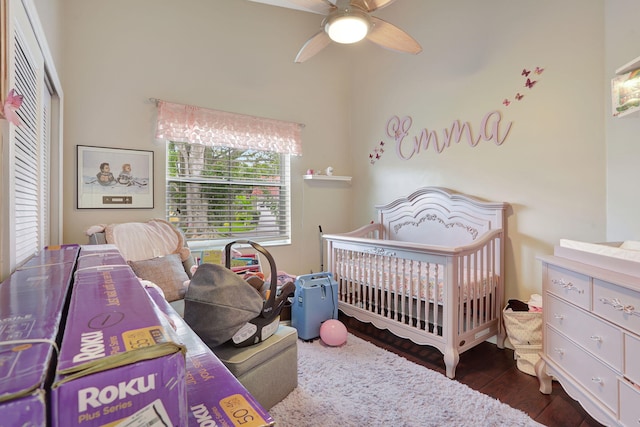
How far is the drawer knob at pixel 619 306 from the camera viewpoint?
114 cm

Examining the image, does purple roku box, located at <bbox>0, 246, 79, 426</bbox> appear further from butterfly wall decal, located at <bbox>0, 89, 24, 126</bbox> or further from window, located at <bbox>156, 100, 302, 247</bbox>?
window, located at <bbox>156, 100, 302, 247</bbox>

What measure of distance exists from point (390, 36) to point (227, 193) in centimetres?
207

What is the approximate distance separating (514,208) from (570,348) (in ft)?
3.75

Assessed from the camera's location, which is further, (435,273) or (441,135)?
(441,135)

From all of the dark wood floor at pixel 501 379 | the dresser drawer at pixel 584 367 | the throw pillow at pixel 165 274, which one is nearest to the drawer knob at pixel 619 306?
the dresser drawer at pixel 584 367

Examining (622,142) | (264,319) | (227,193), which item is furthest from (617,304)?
(227,193)

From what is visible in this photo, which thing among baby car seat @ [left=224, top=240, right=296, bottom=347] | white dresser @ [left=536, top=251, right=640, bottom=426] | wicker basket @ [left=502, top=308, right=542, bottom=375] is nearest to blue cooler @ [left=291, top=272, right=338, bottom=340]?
baby car seat @ [left=224, top=240, right=296, bottom=347]

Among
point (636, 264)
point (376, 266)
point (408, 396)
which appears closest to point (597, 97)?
point (636, 264)

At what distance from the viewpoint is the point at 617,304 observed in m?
1.21

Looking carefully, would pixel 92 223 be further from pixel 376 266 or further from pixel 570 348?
pixel 570 348

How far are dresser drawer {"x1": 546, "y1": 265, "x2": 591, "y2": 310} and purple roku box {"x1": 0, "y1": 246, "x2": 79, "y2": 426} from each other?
71.2 inches

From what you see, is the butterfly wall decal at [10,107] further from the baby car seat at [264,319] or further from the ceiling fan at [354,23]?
the ceiling fan at [354,23]

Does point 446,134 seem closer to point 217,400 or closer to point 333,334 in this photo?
point 333,334

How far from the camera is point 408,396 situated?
5.66 ft
